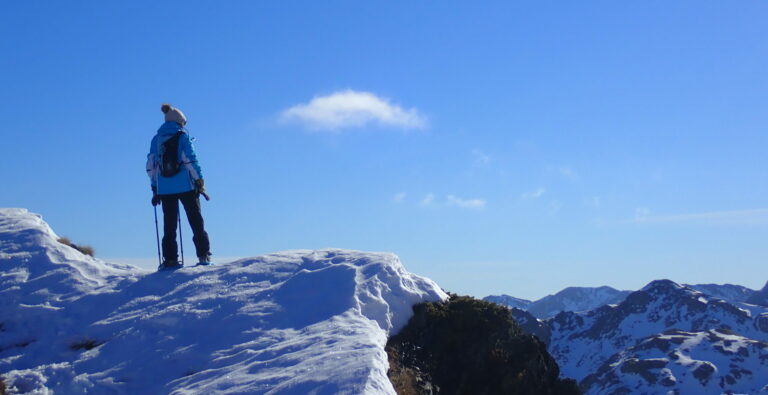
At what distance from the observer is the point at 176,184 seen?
17.0 m

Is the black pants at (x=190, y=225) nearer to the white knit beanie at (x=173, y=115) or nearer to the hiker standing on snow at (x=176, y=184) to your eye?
the hiker standing on snow at (x=176, y=184)

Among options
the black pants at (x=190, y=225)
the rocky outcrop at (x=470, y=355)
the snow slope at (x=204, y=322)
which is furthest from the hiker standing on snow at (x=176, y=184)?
the rocky outcrop at (x=470, y=355)

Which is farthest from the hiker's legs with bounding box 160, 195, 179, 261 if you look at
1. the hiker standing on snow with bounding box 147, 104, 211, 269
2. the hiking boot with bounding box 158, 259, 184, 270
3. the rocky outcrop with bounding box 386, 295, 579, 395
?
the rocky outcrop with bounding box 386, 295, 579, 395

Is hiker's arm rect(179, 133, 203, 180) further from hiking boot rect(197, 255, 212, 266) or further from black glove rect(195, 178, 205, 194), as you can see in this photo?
hiking boot rect(197, 255, 212, 266)

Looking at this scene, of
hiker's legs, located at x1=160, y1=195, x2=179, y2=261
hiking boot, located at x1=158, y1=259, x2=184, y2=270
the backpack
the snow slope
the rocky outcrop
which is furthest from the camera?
hiker's legs, located at x1=160, y1=195, x2=179, y2=261

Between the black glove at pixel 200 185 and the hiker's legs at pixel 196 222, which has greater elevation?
the black glove at pixel 200 185

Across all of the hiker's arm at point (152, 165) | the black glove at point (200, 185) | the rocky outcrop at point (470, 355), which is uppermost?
the hiker's arm at point (152, 165)

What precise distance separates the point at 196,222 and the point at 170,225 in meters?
0.65

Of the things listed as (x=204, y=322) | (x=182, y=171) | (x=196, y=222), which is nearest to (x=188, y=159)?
(x=182, y=171)

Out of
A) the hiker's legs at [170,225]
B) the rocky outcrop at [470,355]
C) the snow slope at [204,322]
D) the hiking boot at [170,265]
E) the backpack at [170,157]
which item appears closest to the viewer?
the snow slope at [204,322]

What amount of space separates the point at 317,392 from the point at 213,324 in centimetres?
383

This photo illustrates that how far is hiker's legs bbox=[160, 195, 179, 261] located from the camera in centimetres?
1709

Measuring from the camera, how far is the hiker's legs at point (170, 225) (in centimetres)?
1709

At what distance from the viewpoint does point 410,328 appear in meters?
13.4
